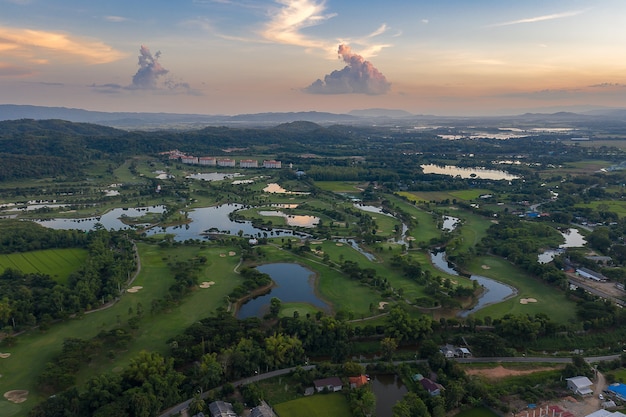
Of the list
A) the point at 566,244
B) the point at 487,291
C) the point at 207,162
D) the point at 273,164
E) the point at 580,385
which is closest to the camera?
the point at 580,385

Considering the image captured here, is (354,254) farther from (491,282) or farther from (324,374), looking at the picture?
(324,374)

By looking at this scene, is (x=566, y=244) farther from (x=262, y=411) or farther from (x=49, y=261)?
(x=49, y=261)

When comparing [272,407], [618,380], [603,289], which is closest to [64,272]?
[272,407]

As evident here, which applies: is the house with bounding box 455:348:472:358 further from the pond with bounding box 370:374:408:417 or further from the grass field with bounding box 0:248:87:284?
the grass field with bounding box 0:248:87:284

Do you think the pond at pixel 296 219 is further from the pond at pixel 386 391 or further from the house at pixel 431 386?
the house at pixel 431 386

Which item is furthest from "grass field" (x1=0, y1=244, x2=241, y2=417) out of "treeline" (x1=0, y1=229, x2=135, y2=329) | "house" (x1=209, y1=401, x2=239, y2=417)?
"house" (x1=209, y1=401, x2=239, y2=417)

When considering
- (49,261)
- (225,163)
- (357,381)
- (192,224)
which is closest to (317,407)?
(357,381)

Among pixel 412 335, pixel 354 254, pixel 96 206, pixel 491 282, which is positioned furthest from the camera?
pixel 96 206
